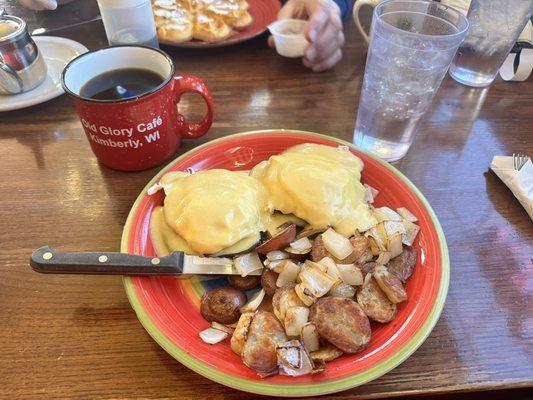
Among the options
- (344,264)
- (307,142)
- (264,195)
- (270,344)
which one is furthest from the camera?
(307,142)

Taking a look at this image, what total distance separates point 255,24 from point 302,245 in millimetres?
956

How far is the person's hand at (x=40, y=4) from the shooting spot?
136 cm

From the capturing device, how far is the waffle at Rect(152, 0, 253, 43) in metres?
1.29

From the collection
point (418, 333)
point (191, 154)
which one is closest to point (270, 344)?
point (418, 333)

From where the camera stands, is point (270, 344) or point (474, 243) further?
point (474, 243)

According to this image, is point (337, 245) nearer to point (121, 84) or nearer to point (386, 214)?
point (386, 214)

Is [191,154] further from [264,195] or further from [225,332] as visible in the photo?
[225,332]

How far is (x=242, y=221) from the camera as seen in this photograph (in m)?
0.74

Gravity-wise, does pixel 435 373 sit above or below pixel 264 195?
below

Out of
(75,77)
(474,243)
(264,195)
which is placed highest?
(75,77)

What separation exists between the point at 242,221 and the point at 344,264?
0.19 m

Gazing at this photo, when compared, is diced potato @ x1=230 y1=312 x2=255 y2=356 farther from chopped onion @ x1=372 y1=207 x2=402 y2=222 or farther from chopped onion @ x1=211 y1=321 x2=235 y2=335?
chopped onion @ x1=372 y1=207 x2=402 y2=222

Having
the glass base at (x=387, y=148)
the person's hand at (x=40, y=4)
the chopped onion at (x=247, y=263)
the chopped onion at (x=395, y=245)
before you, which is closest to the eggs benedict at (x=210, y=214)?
the chopped onion at (x=247, y=263)

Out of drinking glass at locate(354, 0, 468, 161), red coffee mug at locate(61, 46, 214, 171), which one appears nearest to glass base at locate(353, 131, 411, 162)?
drinking glass at locate(354, 0, 468, 161)
